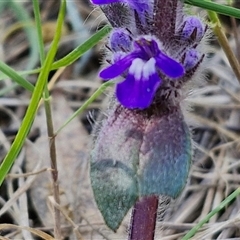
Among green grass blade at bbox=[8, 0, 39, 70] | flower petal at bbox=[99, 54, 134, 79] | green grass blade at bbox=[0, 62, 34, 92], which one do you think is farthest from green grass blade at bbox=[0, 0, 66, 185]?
green grass blade at bbox=[8, 0, 39, 70]

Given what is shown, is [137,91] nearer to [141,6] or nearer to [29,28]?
A: [141,6]

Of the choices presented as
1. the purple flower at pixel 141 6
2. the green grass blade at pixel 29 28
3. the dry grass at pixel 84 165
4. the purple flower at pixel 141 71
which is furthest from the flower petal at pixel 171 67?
the green grass blade at pixel 29 28

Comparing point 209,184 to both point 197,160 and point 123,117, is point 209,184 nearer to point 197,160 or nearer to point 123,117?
point 197,160

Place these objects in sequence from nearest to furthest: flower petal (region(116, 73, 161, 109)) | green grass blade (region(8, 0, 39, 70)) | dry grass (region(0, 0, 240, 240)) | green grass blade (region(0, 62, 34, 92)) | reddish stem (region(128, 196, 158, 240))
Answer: flower petal (region(116, 73, 161, 109)) < reddish stem (region(128, 196, 158, 240)) < green grass blade (region(0, 62, 34, 92)) < dry grass (region(0, 0, 240, 240)) < green grass blade (region(8, 0, 39, 70))

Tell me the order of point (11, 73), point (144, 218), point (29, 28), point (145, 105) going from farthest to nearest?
point (29, 28)
point (11, 73)
point (144, 218)
point (145, 105)

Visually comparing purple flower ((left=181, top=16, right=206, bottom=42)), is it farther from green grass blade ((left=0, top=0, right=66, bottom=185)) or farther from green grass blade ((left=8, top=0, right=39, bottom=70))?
green grass blade ((left=8, top=0, right=39, bottom=70))

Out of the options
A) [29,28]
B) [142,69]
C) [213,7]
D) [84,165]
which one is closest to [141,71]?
[142,69]
